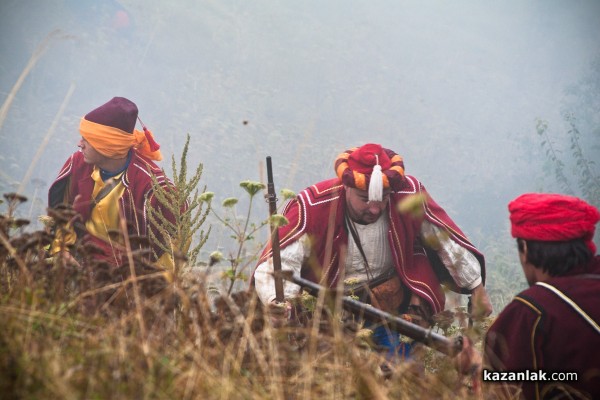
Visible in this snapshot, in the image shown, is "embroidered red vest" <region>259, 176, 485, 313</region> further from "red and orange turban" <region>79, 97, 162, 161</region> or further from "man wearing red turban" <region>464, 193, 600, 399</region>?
"man wearing red turban" <region>464, 193, 600, 399</region>

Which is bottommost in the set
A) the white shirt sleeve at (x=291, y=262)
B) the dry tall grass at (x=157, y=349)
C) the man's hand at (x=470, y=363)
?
the man's hand at (x=470, y=363)

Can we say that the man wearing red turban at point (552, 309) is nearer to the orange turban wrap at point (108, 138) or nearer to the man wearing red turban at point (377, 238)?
the man wearing red turban at point (377, 238)

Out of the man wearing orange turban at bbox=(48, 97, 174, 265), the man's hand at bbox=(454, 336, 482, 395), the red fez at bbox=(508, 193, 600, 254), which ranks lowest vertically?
the man's hand at bbox=(454, 336, 482, 395)

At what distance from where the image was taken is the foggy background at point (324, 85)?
21422 millimetres

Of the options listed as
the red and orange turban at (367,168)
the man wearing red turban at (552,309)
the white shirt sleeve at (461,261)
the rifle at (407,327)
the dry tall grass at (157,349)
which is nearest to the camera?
the dry tall grass at (157,349)

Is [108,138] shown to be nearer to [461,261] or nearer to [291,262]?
[291,262]

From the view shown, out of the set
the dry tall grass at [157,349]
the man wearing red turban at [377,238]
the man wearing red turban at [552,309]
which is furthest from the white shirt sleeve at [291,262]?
the dry tall grass at [157,349]

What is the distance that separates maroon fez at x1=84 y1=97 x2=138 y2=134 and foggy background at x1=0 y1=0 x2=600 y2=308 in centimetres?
1024

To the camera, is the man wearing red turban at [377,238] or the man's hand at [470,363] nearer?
the man's hand at [470,363]

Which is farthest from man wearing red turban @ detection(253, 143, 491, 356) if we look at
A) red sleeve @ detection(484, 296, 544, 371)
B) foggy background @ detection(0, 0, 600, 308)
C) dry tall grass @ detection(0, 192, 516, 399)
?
foggy background @ detection(0, 0, 600, 308)

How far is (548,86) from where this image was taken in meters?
35.1

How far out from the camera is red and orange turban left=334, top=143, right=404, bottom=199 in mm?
4500

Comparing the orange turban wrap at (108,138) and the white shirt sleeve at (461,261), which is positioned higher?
the orange turban wrap at (108,138)

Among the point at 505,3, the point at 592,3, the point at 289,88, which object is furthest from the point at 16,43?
the point at 505,3
